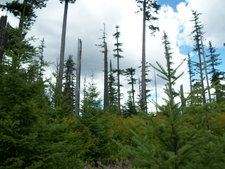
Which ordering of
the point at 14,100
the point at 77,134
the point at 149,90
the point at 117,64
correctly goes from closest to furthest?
the point at 14,100 < the point at 77,134 < the point at 117,64 < the point at 149,90

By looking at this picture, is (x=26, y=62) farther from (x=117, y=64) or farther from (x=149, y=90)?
(x=149, y=90)

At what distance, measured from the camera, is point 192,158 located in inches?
64.4

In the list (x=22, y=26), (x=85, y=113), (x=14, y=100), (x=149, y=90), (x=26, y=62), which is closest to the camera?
(x=14, y=100)

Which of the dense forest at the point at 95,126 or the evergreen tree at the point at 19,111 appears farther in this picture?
the evergreen tree at the point at 19,111

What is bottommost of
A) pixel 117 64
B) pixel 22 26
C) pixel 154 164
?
pixel 154 164

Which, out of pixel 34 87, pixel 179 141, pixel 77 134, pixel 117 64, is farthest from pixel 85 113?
pixel 117 64

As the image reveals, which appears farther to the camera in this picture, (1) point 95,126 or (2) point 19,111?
(1) point 95,126

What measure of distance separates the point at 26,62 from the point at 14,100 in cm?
97

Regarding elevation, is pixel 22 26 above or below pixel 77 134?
above

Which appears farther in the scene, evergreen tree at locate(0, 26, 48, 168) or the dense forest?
evergreen tree at locate(0, 26, 48, 168)

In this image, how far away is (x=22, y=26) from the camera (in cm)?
456

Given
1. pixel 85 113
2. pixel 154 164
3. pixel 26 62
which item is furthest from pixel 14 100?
pixel 85 113

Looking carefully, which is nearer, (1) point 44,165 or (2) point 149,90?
(1) point 44,165

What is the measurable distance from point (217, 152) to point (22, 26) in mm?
5058
